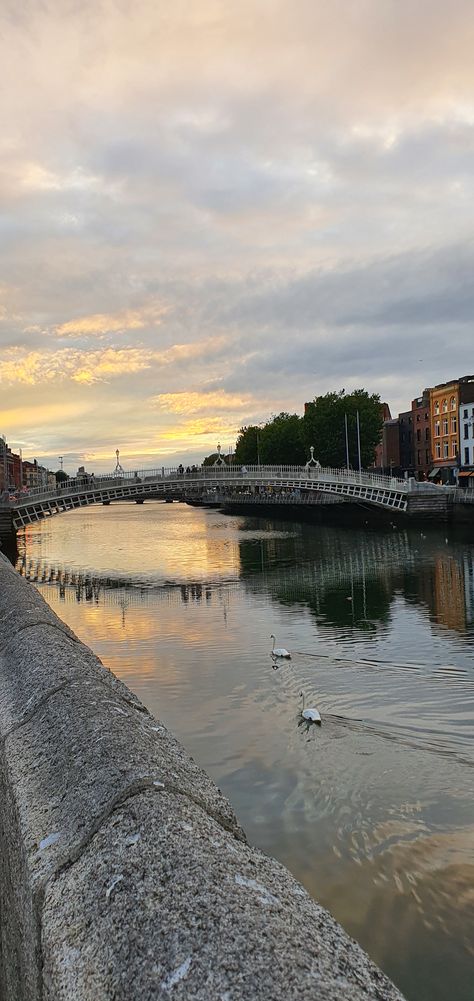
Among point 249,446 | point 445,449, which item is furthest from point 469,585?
point 249,446

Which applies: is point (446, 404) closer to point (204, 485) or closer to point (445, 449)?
point (445, 449)

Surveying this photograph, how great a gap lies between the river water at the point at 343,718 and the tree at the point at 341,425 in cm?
4027

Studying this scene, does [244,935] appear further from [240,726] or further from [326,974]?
[240,726]

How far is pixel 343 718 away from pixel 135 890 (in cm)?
843

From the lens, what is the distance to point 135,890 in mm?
2160

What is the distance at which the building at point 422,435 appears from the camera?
69.8 m

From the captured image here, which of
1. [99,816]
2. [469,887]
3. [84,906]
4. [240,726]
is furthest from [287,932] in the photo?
[240,726]

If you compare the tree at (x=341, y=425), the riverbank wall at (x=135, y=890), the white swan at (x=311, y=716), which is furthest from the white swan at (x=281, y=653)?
the tree at (x=341, y=425)

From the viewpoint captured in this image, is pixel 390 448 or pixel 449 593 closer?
pixel 449 593

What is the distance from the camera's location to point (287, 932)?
1951 mm

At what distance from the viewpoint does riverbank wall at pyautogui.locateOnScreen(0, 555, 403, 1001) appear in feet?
5.93

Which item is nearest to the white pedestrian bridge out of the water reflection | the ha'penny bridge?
the ha'penny bridge

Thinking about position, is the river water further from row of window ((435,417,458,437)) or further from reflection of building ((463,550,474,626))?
row of window ((435,417,458,437))

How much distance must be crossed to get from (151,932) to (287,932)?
1.22ft
